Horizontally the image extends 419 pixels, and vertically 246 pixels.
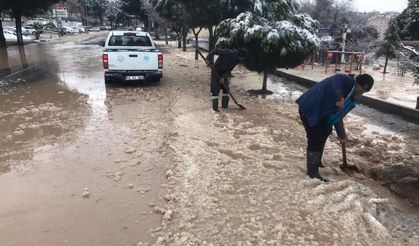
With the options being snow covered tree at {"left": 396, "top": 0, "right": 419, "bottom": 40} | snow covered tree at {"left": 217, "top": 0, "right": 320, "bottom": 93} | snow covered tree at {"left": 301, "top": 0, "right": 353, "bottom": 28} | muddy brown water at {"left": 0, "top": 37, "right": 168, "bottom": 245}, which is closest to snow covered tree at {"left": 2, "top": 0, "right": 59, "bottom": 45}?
snow covered tree at {"left": 301, "top": 0, "right": 353, "bottom": 28}

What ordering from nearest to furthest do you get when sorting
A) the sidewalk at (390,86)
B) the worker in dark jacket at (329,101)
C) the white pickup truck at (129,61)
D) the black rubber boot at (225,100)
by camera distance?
the worker in dark jacket at (329,101)
the black rubber boot at (225,100)
the sidewalk at (390,86)
the white pickup truck at (129,61)

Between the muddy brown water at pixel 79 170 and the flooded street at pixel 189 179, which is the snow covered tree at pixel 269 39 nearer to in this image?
the flooded street at pixel 189 179

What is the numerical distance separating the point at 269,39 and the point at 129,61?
4.12 m

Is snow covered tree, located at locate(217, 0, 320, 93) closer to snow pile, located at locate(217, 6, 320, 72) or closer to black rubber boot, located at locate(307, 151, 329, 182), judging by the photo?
snow pile, located at locate(217, 6, 320, 72)

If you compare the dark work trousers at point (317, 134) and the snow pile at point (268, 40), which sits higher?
the snow pile at point (268, 40)

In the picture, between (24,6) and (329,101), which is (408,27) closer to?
(329,101)

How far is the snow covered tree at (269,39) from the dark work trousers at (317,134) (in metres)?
→ 5.20

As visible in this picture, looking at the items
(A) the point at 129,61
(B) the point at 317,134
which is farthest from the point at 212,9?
(B) the point at 317,134

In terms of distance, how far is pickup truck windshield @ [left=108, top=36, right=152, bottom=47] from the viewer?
39.1ft

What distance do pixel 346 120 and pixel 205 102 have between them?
10.9 ft

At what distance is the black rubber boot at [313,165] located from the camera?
4.80 meters

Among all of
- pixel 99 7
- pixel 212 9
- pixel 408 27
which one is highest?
pixel 99 7

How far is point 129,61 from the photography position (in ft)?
36.7

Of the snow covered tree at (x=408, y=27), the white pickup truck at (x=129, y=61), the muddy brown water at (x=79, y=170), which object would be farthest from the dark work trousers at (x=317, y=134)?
the snow covered tree at (x=408, y=27)
